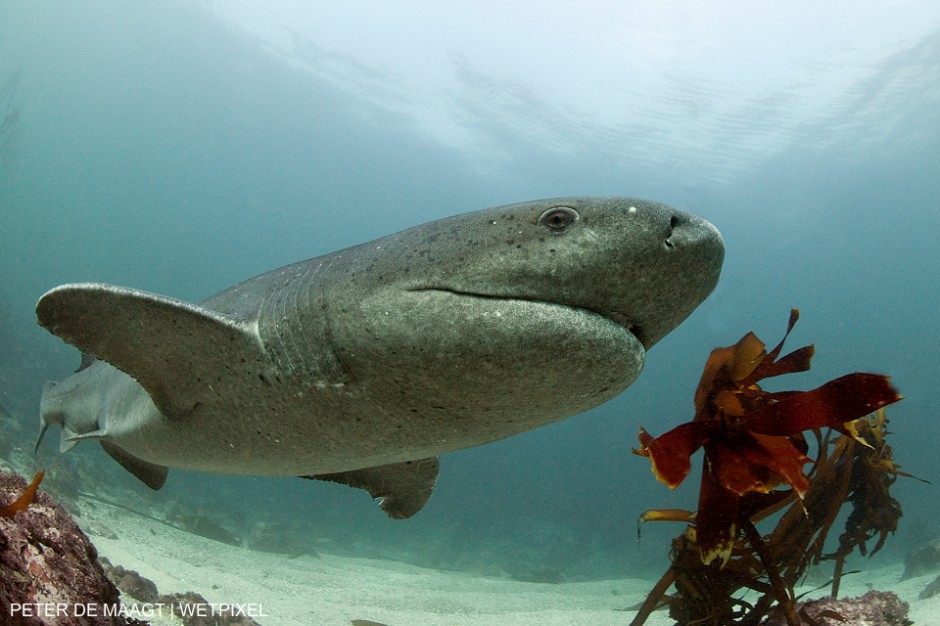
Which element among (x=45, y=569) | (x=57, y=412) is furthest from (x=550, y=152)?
(x=45, y=569)

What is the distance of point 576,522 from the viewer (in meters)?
43.2

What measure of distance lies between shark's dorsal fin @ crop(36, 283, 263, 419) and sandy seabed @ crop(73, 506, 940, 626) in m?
2.73

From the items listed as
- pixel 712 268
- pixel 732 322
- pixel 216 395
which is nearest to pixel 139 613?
pixel 216 395

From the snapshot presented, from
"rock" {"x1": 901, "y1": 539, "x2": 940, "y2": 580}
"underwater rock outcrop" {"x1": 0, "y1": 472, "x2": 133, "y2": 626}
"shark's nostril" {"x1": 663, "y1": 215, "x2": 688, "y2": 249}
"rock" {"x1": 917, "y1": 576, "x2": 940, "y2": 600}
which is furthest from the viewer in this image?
"rock" {"x1": 901, "y1": 539, "x2": 940, "y2": 580}

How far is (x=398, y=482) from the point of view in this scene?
3.68 m

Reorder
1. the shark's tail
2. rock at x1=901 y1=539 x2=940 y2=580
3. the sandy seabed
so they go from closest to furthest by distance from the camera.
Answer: the shark's tail < the sandy seabed < rock at x1=901 y1=539 x2=940 y2=580

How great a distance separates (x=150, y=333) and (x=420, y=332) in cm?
126

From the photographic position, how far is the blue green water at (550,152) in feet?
103

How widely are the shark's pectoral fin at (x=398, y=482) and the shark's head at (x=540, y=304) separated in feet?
5.86

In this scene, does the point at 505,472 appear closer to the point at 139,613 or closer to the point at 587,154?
the point at 587,154

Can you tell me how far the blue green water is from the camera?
103 feet

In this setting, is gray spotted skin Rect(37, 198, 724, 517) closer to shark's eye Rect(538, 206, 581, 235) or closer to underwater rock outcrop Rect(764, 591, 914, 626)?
shark's eye Rect(538, 206, 581, 235)

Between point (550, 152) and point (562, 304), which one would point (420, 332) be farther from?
point (550, 152)

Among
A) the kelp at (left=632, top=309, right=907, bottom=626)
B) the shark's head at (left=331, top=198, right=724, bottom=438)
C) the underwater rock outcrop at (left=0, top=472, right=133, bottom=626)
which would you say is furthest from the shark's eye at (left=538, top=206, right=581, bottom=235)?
the underwater rock outcrop at (left=0, top=472, right=133, bottom=626)
